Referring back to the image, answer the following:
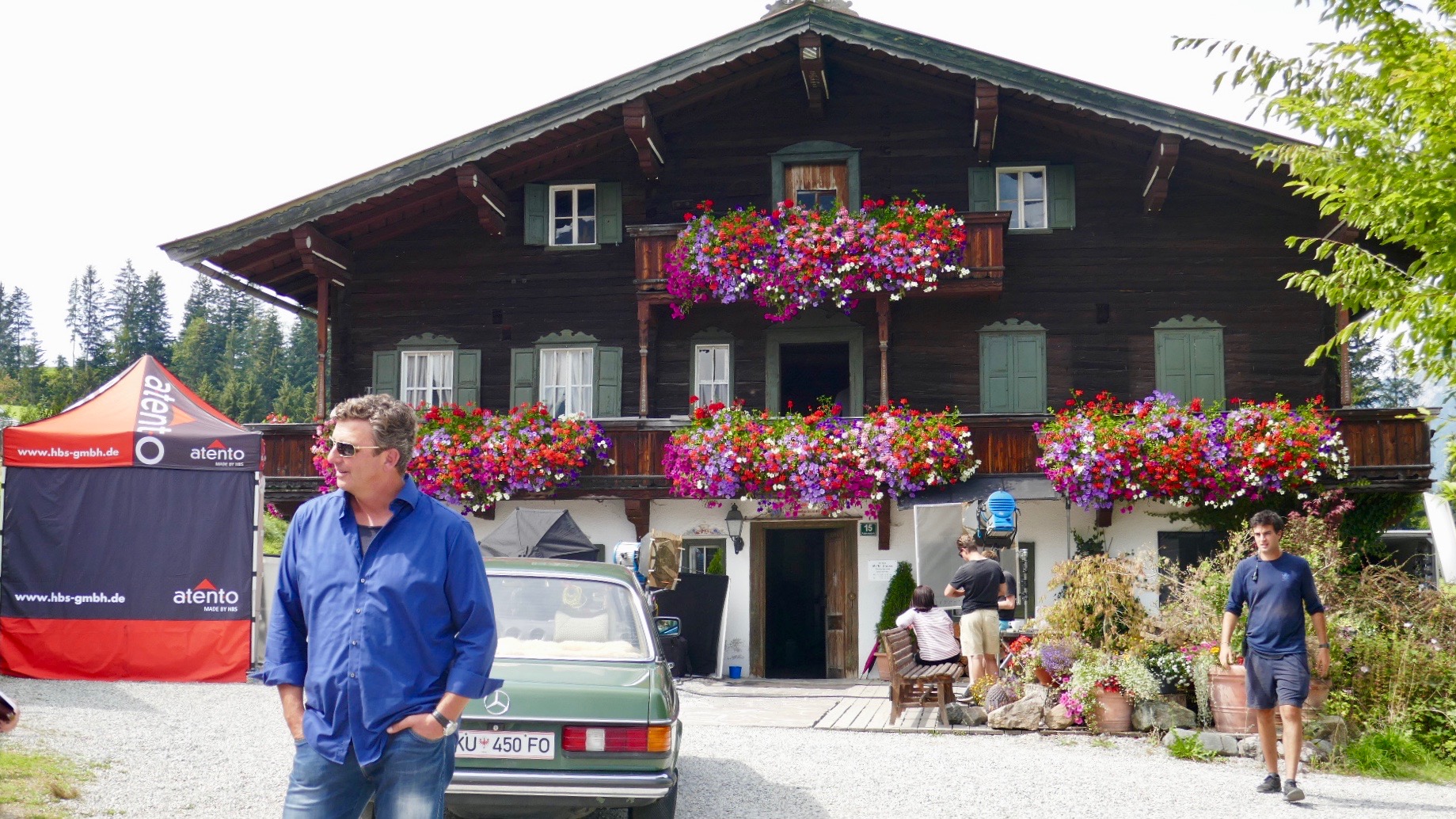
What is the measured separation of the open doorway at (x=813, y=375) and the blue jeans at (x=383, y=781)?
65.7ft

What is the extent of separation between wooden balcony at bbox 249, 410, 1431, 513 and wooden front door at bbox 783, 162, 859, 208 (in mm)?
4364

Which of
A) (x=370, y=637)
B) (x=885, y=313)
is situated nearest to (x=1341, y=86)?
(x=370, y=637)

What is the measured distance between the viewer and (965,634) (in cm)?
1362

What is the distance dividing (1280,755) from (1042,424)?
9210 mm

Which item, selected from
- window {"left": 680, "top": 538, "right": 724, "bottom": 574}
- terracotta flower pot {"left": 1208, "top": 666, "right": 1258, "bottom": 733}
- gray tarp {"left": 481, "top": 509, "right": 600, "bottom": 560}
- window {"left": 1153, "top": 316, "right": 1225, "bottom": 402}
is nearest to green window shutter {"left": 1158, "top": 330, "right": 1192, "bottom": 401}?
window {"left": 1153, "top": 316, "right": 1225, "bottom": 402}

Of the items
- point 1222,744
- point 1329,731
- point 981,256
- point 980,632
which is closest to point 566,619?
point 1222,744

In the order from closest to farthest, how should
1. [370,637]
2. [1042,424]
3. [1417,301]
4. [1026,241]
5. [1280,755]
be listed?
[370,637] → [1417,301] → [1280,755] → [1042,424] → [1026,241]

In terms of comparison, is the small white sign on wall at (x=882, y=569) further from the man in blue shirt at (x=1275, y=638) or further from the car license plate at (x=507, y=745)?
the car license plate at (x=507, y=745)

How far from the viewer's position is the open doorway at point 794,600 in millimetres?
25406

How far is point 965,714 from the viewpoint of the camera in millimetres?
12625

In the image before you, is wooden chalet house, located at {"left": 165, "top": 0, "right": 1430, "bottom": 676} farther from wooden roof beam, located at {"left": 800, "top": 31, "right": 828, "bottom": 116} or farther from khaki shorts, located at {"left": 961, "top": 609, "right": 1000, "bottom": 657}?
khaki shorts, located at {"left": 961, "top": 609, "right": 1000, "bottom": 657}

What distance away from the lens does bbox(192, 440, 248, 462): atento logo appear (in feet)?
51.9

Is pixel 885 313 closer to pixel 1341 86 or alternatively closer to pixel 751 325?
pixel 751 325

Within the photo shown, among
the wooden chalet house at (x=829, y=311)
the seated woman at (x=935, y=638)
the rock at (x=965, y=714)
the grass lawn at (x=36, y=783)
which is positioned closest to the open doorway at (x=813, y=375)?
the wooden chalet house at (x=829, y=311)
